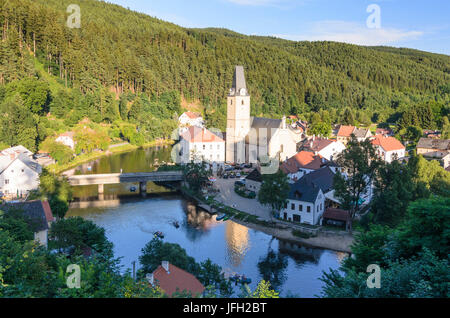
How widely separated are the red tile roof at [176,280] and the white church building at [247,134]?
95.2ft

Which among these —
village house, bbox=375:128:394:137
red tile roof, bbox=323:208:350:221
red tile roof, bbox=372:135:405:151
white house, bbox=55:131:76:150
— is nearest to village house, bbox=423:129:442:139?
village house, bbox=375:128:394:137

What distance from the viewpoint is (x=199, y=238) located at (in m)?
24.9

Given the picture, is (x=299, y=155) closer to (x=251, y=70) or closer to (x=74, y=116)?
(x=74, y=116)

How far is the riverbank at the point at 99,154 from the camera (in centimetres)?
4031

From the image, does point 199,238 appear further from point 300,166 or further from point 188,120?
point 188,120

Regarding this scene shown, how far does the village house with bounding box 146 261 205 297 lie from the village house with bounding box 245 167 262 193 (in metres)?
18.8

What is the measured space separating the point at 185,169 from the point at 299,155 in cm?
1103

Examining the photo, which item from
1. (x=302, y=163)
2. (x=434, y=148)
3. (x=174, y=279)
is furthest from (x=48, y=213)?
(x=434, y=148)

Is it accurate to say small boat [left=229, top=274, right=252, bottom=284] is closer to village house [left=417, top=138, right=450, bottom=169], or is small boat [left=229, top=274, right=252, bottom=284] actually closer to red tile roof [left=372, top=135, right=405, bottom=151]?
red tile roof [left=372, top=135, right=405, bottom=151]

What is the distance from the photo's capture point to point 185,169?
3534cm

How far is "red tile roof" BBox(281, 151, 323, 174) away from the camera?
35.6 meters

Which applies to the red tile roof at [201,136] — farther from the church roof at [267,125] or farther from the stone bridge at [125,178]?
the stone bridge at [125,178]

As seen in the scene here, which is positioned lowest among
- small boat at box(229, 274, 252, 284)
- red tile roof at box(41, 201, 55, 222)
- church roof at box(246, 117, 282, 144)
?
small boat at box(229, 274, 252, 284)

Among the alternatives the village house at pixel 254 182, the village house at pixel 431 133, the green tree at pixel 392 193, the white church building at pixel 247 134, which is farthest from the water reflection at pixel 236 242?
the village house at pixel 431 133
